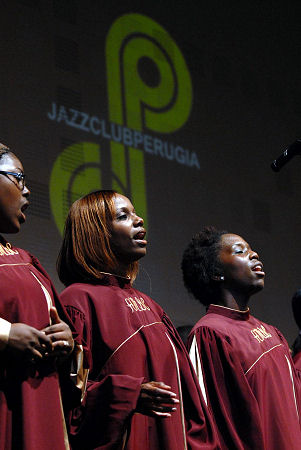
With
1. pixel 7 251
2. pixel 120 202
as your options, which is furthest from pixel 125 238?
pixel 7 251

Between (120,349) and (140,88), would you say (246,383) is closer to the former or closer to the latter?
(120,349)

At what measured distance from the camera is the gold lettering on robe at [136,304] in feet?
9.49

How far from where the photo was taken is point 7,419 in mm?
2199

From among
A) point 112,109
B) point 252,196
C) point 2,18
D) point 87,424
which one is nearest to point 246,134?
point 252,196

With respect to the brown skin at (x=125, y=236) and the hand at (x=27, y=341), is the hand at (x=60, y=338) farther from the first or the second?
the brown skin at (x=125, y=236)

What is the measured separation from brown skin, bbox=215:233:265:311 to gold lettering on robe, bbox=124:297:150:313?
2.44 ft

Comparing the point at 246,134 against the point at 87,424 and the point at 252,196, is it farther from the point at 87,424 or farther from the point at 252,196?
the point at 87,424

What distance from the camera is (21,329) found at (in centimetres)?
221

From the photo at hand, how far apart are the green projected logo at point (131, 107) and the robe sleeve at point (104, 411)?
169 cm

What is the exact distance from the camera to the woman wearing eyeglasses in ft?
7.22

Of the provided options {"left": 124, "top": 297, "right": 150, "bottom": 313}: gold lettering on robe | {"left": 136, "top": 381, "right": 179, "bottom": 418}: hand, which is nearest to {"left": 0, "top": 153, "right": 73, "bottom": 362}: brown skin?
{"left": 136, "top": 381, "right": 179, "bottom": 418}: hand

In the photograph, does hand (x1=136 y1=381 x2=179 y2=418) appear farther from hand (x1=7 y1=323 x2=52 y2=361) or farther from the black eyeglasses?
the black eyeglasses

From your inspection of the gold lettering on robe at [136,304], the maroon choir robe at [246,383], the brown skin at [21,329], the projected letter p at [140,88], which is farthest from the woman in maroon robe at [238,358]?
the brown skin at [21,329]

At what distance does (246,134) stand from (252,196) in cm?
46
